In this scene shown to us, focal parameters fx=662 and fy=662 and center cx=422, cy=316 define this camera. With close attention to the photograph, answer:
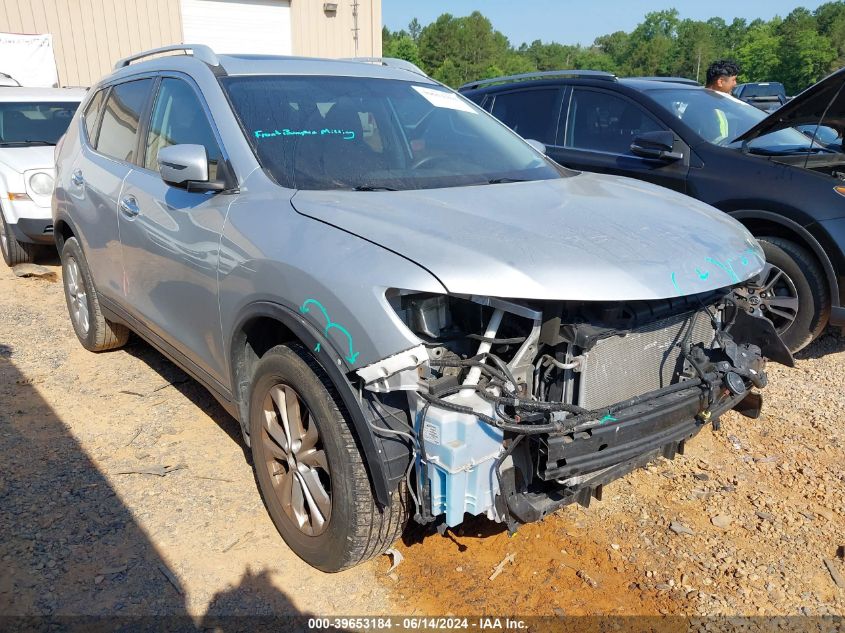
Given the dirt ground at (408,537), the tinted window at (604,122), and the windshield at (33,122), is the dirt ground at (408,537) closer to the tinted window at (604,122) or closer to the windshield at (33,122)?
the tinted window at (604,122)

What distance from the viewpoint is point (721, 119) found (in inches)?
203

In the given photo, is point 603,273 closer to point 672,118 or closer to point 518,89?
point 672,118

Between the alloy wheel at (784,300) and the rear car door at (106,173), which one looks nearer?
the rear car door at (106,173)

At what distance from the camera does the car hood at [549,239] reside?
6.43 feet

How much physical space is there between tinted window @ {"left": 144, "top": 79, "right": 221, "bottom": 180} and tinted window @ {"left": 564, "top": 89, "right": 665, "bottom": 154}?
11.3ft

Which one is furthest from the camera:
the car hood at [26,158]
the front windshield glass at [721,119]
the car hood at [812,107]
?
the car hood at [26,158]

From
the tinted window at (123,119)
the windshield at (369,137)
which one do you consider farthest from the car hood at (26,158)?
the windshield at (369,137)

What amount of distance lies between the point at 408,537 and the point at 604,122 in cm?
402

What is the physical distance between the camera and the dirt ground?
242 centimetres


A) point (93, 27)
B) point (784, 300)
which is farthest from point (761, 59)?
point (784, 300)

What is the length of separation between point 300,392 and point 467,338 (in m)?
0.62

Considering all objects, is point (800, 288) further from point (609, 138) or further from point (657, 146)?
point (609, 138)

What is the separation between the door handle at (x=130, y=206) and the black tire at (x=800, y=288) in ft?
12.3

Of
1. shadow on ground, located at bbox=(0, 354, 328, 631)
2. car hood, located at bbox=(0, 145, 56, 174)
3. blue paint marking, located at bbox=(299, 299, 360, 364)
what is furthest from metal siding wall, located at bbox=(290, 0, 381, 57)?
blue paint marking, located at bbox=(299, 299, 360, 364)
